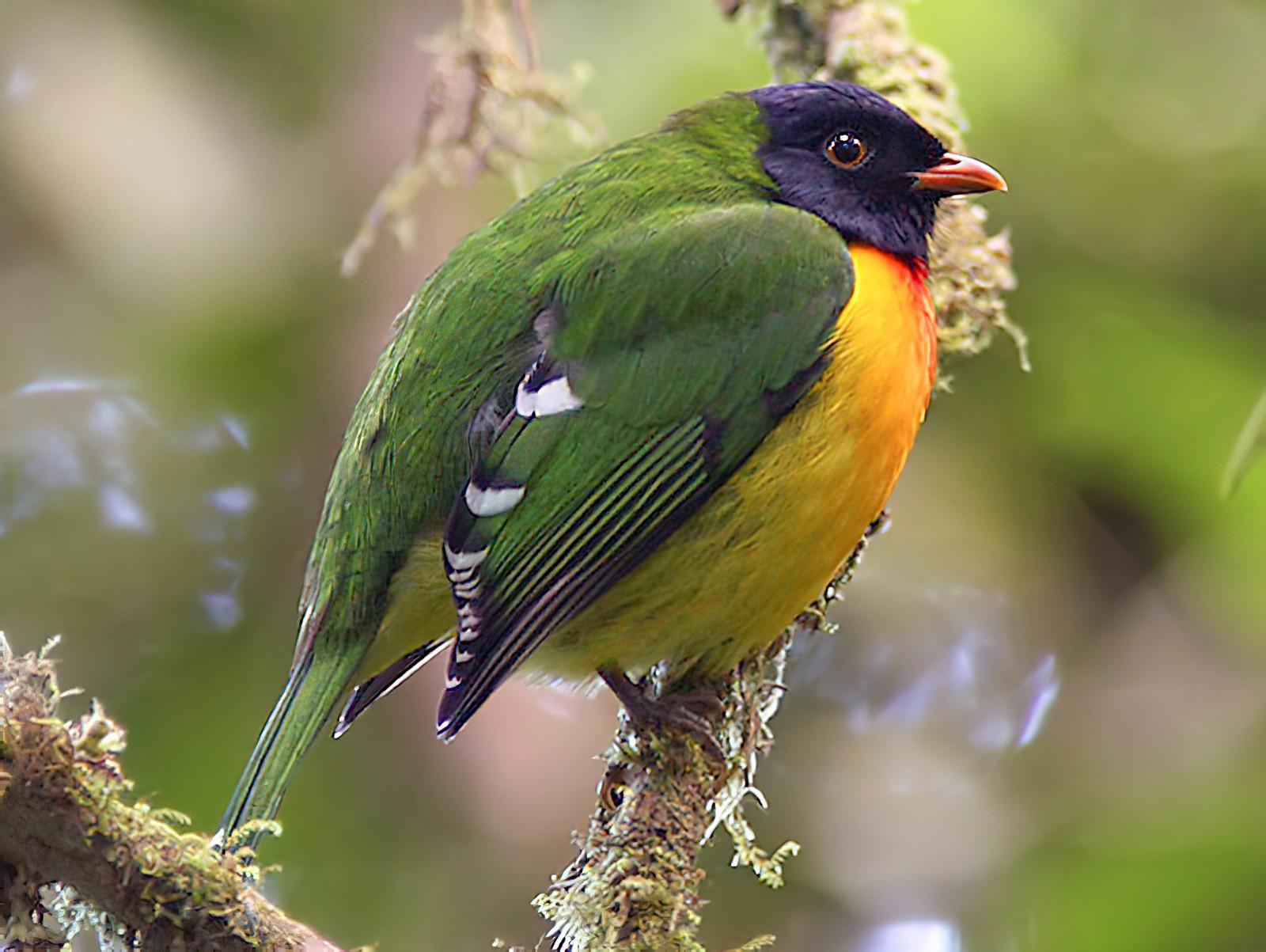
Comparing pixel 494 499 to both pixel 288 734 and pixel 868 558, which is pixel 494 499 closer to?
pixel 288 734

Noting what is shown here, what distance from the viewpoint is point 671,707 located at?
9.16ft

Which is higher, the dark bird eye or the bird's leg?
the dark bird eye

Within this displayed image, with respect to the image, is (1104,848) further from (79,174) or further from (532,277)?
(79,174)

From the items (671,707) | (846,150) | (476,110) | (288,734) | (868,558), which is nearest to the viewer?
(288,734)

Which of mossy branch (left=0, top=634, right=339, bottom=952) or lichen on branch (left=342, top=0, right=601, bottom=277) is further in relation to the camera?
lichen on branch (left=342, top=0, right=601, bottom=277)

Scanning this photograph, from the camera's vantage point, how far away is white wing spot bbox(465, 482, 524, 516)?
2652 millimetres

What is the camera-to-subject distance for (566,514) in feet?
8.76

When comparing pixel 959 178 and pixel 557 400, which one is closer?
pixel 557 400

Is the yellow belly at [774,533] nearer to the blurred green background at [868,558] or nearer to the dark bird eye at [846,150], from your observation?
the dark bird eye at [846,150]


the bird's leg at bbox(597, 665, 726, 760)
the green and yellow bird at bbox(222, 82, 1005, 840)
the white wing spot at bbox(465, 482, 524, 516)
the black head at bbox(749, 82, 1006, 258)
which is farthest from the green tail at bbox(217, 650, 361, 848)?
the black head at bbox(749, 82, 1006, 258)

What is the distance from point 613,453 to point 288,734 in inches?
31.5

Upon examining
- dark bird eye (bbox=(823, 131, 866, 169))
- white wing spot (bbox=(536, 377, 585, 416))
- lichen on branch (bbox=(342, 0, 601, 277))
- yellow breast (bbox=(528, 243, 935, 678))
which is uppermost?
lichen on branch (bbox=(342, 0, 601, 277))

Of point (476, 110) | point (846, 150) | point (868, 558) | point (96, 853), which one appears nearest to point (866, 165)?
point (846, 150)

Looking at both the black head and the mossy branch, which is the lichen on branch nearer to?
the black head
